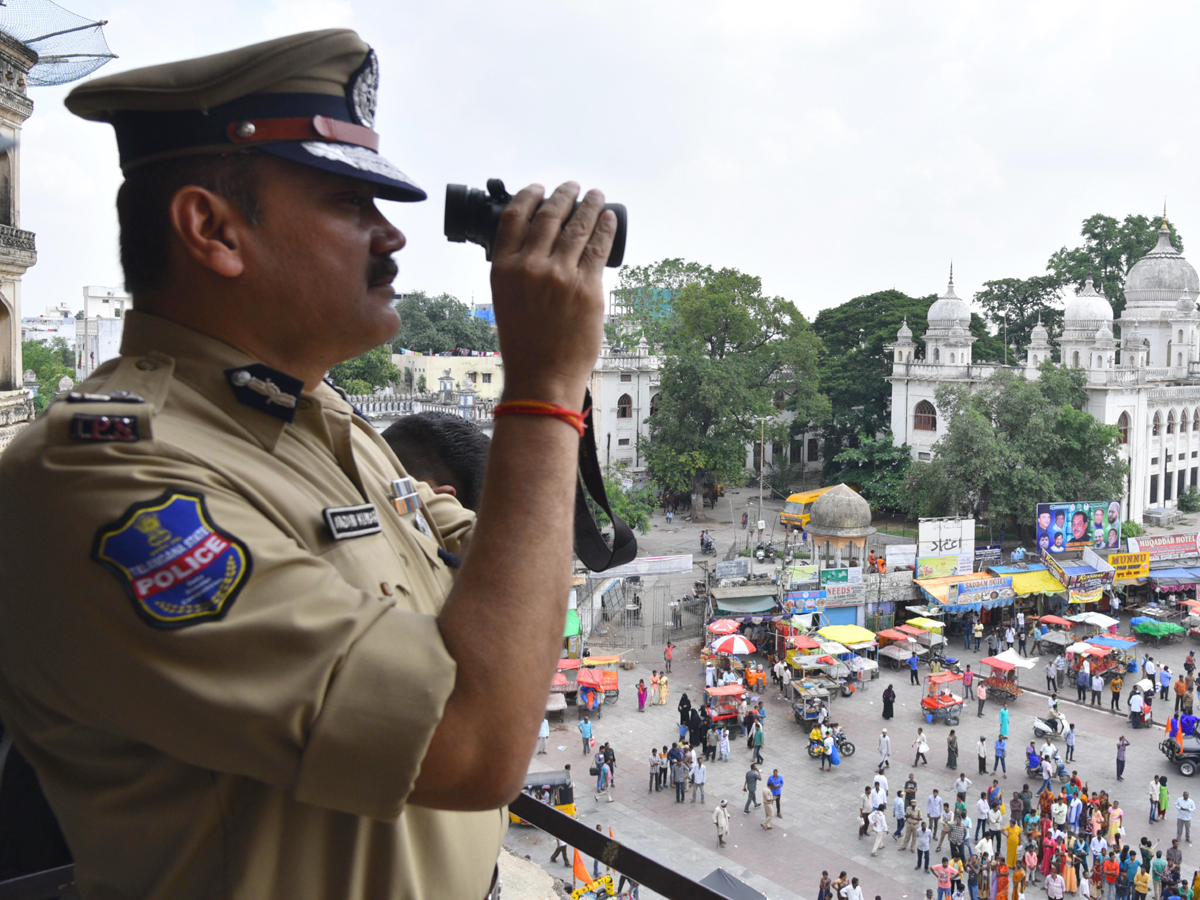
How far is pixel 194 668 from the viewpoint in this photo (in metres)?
1.21

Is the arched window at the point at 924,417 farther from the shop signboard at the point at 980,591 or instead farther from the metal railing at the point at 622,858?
the metal railing at the point at 622,858

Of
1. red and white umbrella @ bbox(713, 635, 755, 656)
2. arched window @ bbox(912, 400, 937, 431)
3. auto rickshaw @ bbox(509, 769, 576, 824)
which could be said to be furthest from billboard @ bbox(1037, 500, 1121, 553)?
auto rickshaw @ bbox(509, 769, 576, 824)

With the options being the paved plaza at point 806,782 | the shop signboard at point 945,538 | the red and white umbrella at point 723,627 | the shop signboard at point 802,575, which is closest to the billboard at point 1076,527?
the shop signboard at point 945,538

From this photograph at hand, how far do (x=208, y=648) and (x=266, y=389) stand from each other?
1.57 ft

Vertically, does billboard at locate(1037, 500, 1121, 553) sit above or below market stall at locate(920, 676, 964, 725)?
above

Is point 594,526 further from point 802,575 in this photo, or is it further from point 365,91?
point 802,575

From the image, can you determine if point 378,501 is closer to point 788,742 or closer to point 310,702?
point 310,702

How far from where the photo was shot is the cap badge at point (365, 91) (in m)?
1.70

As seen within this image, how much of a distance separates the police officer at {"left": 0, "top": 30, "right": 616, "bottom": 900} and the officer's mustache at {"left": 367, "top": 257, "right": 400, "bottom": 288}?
0.03 feet

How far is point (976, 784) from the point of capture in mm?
17672

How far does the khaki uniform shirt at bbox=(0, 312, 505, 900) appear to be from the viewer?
1.21 meters

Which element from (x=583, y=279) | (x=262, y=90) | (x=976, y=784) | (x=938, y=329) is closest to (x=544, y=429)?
(x=583, y=279)

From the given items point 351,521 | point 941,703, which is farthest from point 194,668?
point 941,703

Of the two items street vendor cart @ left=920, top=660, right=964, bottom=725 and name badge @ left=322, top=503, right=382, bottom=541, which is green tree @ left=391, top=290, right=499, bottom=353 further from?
name badge @ left=322, top=503, right=382, bottom=541
